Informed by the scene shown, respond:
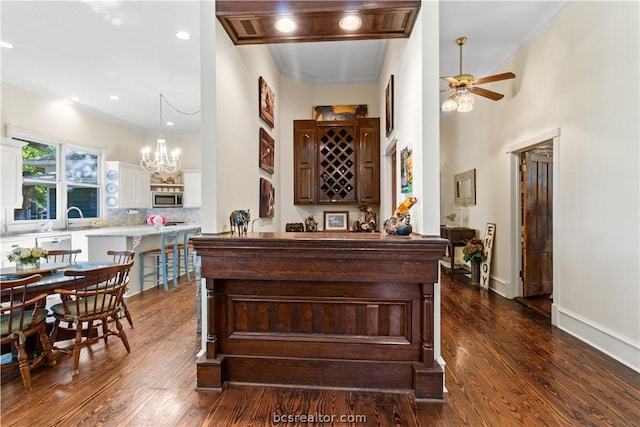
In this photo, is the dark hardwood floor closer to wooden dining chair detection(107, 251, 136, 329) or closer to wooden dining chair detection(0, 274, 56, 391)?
wooden dining chair detection(0, 274, 56, 391)

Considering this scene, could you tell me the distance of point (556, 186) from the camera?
328cm

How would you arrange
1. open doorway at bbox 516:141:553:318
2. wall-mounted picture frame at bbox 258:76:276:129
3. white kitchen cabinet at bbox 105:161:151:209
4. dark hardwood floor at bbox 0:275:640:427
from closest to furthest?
dark hardwood floor at bbox 0:275:640:427 → wall-mounted picture frame at bbox 258:76:276:129 → open doorway at bbox 516:141:553:318 → white kitchen cabinet at bbox 105:161:151:209

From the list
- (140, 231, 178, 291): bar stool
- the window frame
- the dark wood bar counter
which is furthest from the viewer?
(140, 231, 178, 291): bar stool

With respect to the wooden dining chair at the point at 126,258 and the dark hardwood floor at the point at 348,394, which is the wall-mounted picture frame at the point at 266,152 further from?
the dark hardwood floor at the point at 348,394

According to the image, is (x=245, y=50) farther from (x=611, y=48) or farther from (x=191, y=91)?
(x=611, y=48)

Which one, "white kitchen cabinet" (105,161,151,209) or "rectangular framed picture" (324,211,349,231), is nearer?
"rectangular framed picture" (324,211,349,231)

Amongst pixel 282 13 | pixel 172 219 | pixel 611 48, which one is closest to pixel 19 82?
pixel 172 219

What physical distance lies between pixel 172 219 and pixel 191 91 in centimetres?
396

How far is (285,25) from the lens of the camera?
2.26 m

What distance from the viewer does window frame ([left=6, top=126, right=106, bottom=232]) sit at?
468 cm

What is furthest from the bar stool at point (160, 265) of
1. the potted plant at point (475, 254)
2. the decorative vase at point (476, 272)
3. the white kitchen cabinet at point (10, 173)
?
the decorative vase at point (476, 272)

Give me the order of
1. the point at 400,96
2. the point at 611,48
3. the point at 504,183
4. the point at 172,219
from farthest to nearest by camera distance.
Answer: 1. the point at 172,219
2. the point at 504,183
3. the point at 400,96
4. the point at 611,48

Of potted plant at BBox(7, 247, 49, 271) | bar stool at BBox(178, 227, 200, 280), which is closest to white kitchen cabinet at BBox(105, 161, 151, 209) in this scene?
bar stool at BBox(178, 227, 200, 280)

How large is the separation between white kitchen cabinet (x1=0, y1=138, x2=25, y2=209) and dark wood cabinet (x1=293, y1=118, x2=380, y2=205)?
3828 mm
